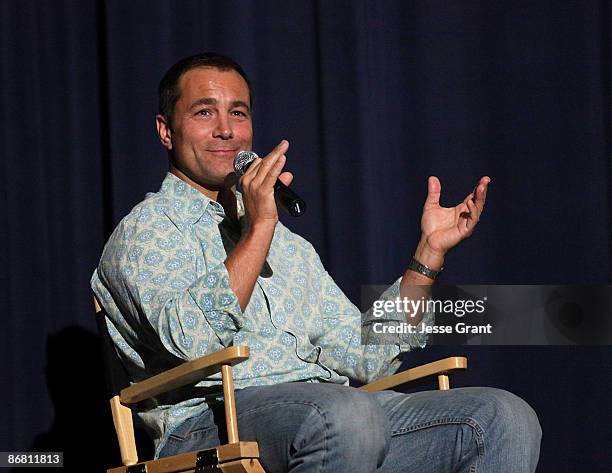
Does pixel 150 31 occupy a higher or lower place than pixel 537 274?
higher

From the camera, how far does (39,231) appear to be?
2.76 metres

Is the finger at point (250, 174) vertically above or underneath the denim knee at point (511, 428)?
above

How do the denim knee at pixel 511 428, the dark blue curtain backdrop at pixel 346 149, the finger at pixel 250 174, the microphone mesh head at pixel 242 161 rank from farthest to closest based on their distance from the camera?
the dark blue curtain backdrop at pixel 346 149, the microphone mesh head at pixel 242 161, the finger at pixel 250 174, the denim knee at pixel 511 428

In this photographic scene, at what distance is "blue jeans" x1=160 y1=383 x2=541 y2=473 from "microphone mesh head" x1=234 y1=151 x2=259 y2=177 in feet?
1.38

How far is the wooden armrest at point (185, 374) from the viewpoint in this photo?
171 cm

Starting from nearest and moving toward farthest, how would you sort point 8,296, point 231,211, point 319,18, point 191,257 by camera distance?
point 191,257 < point 231,211 < point 8,296 < point 319,18

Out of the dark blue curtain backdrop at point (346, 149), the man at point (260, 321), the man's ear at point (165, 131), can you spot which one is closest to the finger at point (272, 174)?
the man at point (260, 321)

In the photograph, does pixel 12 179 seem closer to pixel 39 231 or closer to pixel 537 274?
pixel 39 231

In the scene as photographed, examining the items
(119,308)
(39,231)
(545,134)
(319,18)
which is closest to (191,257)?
(119,308)

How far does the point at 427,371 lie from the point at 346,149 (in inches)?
37.5

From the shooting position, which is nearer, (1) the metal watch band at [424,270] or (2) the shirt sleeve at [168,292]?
(2) the shirt sleeve at [168,292]

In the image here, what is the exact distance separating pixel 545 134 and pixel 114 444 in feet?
4.66

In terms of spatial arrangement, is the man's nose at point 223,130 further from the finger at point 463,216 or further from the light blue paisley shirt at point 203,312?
the finger at point 463,216

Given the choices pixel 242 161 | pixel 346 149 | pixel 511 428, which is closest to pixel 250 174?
pixel 242 161
